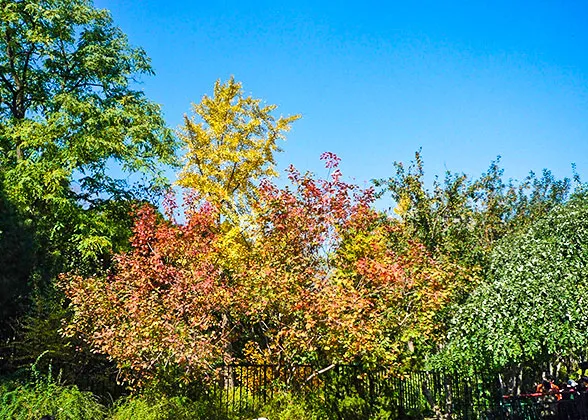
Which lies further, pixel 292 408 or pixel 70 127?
pixel 70 127

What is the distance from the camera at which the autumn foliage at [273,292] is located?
986cm

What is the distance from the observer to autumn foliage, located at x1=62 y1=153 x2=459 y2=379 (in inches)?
388

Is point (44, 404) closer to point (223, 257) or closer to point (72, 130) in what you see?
point (223, 257)

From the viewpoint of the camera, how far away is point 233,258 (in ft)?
40.0

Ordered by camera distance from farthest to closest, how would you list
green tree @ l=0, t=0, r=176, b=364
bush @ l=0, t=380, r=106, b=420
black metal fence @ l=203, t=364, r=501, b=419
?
1. green tree @ l=0, t=0, r=176, b=364
2. black metal fence @ l=203, t=364, r=501, b=419
3. bush @ l=0, t=380, r=106, b=420

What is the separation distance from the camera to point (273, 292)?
10266mm

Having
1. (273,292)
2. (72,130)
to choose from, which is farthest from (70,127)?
(273,292)

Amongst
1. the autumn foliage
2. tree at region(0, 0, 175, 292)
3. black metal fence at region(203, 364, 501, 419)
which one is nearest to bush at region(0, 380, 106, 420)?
the autumn foliage

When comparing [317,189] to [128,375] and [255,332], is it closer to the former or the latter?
[255,332]

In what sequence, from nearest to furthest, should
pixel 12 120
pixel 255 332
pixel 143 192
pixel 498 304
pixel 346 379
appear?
pixel 498 304 → pixel 346 379 → pixel 255 332 → pixel 12 120 → pixel 143 192

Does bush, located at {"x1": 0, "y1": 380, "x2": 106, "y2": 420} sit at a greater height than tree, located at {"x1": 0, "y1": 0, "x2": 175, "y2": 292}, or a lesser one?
lesser

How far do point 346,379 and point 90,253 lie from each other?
24.6 ft

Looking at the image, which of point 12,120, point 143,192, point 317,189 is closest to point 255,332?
point 317,189

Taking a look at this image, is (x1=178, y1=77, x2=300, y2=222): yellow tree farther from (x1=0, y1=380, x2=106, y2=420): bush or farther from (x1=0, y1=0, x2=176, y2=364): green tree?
(x1=0, y1=380, x2=106, y2=420): bush
